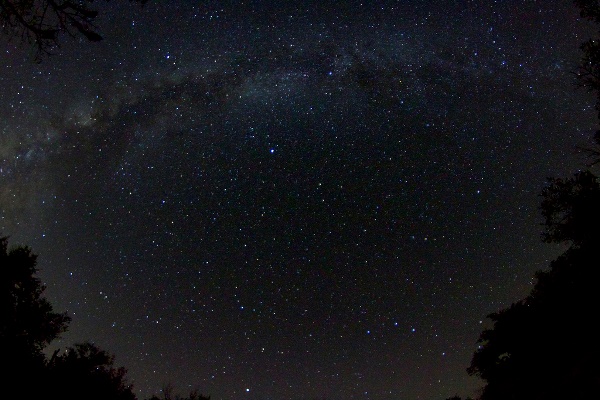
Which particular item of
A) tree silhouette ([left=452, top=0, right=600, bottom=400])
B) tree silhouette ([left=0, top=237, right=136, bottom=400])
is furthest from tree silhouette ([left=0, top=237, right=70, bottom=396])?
tree silhouette ([left=452, top=0, right=600, bottom=400])

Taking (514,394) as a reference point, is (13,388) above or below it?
above

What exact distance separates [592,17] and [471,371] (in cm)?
1280

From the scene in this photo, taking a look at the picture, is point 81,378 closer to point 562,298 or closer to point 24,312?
point 24,312

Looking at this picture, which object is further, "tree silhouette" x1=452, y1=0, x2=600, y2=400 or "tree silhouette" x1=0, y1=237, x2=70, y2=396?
"tree silhouette" x1=0, y1=237, x2=70, y2=396

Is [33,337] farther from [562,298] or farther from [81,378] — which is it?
[562,298]

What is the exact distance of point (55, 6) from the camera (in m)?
3.71

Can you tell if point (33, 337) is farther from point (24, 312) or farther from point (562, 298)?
point (562, 298)

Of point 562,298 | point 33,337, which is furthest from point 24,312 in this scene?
point 562,298

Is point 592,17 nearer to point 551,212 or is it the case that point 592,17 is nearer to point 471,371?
point 551,212

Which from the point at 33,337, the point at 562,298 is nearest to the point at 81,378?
the point at 33,337

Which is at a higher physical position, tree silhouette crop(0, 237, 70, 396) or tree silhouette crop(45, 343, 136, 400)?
tree silhouette crop(0, 237, 70, 396)

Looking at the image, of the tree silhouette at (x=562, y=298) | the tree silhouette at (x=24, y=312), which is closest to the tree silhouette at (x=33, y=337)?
the tree silhouette at (x=24, y=312)

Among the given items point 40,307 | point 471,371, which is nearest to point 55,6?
point 40,307

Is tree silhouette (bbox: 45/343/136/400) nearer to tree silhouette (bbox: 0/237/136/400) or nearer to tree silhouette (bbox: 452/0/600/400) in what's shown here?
tree silhouette (bbox: 0/237/136/400)
